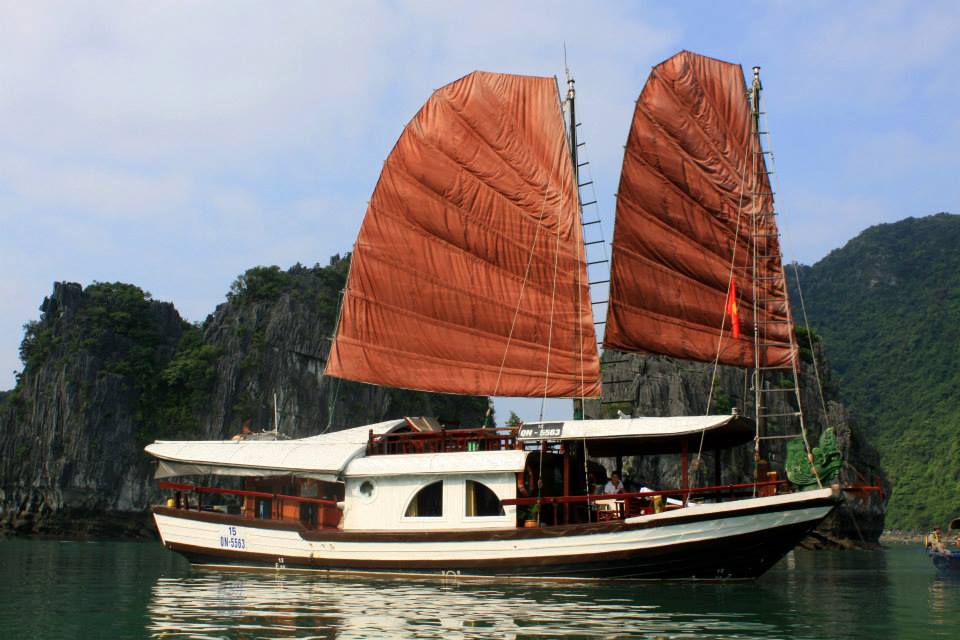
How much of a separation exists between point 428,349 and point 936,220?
11454 centimetres

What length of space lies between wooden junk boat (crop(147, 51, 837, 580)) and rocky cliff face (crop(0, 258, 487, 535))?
108 feet

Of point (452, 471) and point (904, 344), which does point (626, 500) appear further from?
point (904, 344)

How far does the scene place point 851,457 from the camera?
4912cm

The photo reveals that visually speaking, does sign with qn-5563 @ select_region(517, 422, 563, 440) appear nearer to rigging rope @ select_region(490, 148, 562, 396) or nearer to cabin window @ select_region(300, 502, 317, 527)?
rigging rope @ select_region(490, 148, 562, 396)

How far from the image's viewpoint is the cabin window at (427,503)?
16203 millimetres

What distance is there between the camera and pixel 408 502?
16.3m

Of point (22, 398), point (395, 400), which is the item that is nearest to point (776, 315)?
point (395, 400)

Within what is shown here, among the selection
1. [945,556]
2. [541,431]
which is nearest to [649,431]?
[541,431]

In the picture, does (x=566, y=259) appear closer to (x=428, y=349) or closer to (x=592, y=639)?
(x=428, y=349)

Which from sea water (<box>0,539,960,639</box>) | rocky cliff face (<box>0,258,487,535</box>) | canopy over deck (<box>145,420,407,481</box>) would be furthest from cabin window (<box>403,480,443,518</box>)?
rocky cliff face (<box>0,258,487,535</box>)

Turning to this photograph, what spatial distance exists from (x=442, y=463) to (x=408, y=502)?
0.93 m

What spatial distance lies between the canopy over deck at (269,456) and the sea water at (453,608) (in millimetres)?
1849

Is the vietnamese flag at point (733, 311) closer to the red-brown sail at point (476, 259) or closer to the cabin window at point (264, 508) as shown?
the red-brown sail at point (476, 259)

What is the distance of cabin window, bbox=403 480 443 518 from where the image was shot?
1620 centimetres
